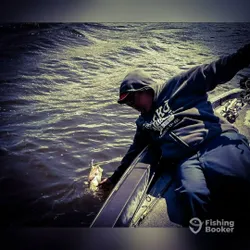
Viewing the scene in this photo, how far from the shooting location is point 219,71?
1072 millimetres

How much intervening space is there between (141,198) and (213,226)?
410 mm

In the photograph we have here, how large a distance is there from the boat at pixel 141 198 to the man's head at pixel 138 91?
0.28 m

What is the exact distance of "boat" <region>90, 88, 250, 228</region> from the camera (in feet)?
3.77

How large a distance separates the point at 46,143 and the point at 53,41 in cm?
68

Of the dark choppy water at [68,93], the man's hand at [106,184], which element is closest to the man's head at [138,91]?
the dark choppy water at [68,93]

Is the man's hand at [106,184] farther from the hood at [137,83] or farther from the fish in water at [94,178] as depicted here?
the hood at [137,83]

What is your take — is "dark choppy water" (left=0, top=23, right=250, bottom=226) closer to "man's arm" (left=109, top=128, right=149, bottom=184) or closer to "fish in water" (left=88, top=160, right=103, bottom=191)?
"fish in water" (left=88, top=160, right=103, bottom=191)

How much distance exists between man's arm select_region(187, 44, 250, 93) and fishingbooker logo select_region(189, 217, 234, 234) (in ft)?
2.15

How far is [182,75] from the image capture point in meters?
1.18

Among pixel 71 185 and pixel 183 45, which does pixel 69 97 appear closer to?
pixel 71 185

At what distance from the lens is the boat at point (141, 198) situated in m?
1.15

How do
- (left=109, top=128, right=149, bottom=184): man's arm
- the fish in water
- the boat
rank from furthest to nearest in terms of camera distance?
the fish in water, (left=109, top=128, right=149, bottom=184): man's arm, the boat

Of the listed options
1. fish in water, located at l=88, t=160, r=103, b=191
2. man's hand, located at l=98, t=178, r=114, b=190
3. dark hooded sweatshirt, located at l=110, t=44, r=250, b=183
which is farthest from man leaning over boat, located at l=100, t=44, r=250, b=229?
fish in water, located at l=88, t=160, r=103, b=191

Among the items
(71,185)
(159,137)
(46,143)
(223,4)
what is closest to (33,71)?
(46,143)
